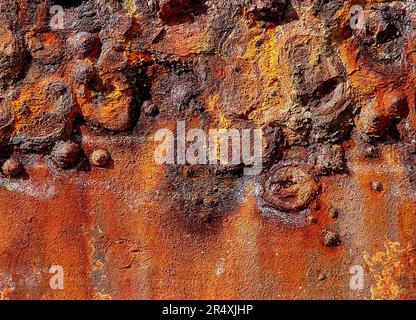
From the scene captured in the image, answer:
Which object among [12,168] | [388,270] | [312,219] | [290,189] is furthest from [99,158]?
[388,270]

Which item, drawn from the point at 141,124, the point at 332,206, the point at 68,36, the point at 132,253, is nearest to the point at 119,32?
the point at 68,36

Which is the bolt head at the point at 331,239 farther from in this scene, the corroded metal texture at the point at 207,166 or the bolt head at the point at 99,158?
the bolt head at the point at 99,158

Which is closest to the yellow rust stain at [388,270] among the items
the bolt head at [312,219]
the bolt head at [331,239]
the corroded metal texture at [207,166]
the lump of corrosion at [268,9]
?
the corroded metal texture at [207,166]

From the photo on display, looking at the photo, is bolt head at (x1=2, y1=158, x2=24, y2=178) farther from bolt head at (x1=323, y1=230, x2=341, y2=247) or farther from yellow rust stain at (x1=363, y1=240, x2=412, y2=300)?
yellow rust stain at (x1=363, y1=240, x2=412, y2=300)

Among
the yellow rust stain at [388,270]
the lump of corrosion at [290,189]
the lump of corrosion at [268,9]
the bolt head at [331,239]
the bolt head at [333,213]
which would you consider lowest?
the yellow rust stain at [388,270]

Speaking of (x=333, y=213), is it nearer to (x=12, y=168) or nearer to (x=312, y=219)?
(x=312, y=219)

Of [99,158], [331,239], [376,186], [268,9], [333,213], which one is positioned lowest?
[331,239]

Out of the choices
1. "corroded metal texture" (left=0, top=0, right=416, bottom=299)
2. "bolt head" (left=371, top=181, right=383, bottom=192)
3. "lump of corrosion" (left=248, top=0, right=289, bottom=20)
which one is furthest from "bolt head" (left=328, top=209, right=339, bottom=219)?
"lump of corrosion" (left=248, top=0, right=289, bottom=20)

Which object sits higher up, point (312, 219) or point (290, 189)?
point (290, 189)
